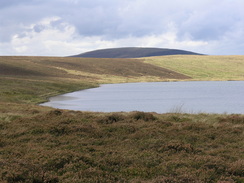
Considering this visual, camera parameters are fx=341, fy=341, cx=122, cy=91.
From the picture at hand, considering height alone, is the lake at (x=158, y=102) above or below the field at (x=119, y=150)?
below

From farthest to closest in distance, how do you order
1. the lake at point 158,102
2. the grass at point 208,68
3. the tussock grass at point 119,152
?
1. the grass at point 208,68
2. the lake at point 158,102
3. the tussock grass at point 119,152

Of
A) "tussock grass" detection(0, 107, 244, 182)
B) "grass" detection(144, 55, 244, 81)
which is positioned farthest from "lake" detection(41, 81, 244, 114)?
"grass" detection(144, 55, 244, 81)

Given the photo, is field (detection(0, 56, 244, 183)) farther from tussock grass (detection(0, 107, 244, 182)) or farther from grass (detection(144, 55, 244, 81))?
grass (detection(144, 55, 244, 81))

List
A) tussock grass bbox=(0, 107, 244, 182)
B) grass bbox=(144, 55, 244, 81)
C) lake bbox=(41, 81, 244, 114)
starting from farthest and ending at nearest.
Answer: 1. grass bbox=(144, 55, 244, 81)
2. lake bbox=(41, 81, 244, 114)
3. tussock grass bbox=(0, 107, 244, 182)

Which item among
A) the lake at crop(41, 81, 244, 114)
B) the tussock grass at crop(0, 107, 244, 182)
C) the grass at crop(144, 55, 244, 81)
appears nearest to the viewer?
the tussock grass at crop(0, 107, 244, 182)

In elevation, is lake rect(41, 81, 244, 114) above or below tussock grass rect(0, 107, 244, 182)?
below

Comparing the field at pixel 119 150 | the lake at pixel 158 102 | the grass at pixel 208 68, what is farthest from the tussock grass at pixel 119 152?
the grass at pixel 208 68

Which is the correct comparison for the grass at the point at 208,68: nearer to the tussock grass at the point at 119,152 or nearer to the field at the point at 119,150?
the field at the point at 119,150

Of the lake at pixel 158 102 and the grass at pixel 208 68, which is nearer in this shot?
the lake at pixel 158 102

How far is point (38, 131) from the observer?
1855 cm

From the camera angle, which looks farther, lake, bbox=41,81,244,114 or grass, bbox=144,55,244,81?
grass, bbox=144,55,244,81

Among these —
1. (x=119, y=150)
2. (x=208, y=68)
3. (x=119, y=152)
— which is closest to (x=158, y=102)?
(x=119, y=150)

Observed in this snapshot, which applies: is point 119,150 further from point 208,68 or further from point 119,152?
point 208,68

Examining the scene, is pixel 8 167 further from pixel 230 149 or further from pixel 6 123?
pixel 6 123
